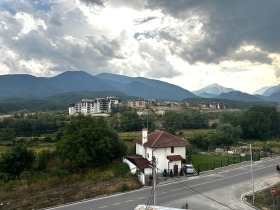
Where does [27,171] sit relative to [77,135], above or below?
below

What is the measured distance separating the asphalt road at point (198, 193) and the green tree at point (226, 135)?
20872mm

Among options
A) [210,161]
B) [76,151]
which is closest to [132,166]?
[76,151]

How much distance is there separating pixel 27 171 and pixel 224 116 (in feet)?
190

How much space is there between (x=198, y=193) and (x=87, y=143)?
14.8 metres

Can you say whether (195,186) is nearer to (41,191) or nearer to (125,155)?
(125,155)

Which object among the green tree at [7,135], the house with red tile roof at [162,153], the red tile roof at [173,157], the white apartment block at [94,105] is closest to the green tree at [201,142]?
the house with red tile roof at [162,153]

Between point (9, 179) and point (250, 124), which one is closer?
point (9, 179)

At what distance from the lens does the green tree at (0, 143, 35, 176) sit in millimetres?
36594

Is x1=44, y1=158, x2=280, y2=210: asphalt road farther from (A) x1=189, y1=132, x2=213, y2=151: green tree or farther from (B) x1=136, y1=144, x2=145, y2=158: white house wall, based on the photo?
(A) x1=189, y1=132, x2=213, y2=151: green tree

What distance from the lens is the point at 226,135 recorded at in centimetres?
6481

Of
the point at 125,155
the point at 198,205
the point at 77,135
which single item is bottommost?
the point at 198,205

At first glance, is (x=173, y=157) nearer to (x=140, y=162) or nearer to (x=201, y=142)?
(x=140, y=162)

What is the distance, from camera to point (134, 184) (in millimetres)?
35562

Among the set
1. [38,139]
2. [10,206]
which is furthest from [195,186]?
[38,139]
